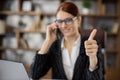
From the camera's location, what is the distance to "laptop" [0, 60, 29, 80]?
0.93 meters

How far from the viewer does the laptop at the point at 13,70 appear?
0.93m

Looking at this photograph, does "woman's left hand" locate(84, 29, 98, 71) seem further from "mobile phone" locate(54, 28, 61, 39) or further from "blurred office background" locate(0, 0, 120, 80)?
"blurred office background" locate(0, 0, 120, 80)

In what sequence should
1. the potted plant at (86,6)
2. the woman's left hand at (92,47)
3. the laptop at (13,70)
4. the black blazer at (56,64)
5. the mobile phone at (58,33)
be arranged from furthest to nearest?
the potted plant at (86,6), the mobile phone at (58,33), the black blazer at (56,64), the woman's left hand at (92,47), the laptop at (13,70)

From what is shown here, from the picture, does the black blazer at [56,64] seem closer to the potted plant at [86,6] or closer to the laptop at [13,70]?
the laptop at [13,70]

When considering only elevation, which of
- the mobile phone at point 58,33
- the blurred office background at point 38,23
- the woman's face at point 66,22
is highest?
the woman's face at point 66,22

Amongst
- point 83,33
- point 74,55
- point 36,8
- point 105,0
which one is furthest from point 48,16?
point 74,55

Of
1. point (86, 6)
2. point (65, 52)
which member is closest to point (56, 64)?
point (65, 52)

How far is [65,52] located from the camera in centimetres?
161

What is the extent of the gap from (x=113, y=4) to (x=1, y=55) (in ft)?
7.61

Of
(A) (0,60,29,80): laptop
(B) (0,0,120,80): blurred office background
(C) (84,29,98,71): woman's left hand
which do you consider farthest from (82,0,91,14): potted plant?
(A) (0,60,29,80): laptop

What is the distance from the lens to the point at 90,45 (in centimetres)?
118

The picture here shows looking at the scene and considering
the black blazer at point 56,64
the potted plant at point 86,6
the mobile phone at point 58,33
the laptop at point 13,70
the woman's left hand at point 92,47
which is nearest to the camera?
the laptop at point 13,70

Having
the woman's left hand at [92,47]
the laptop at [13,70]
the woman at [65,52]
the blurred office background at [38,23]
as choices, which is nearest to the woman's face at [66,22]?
the woman at [65,52]

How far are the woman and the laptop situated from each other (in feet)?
1.97
